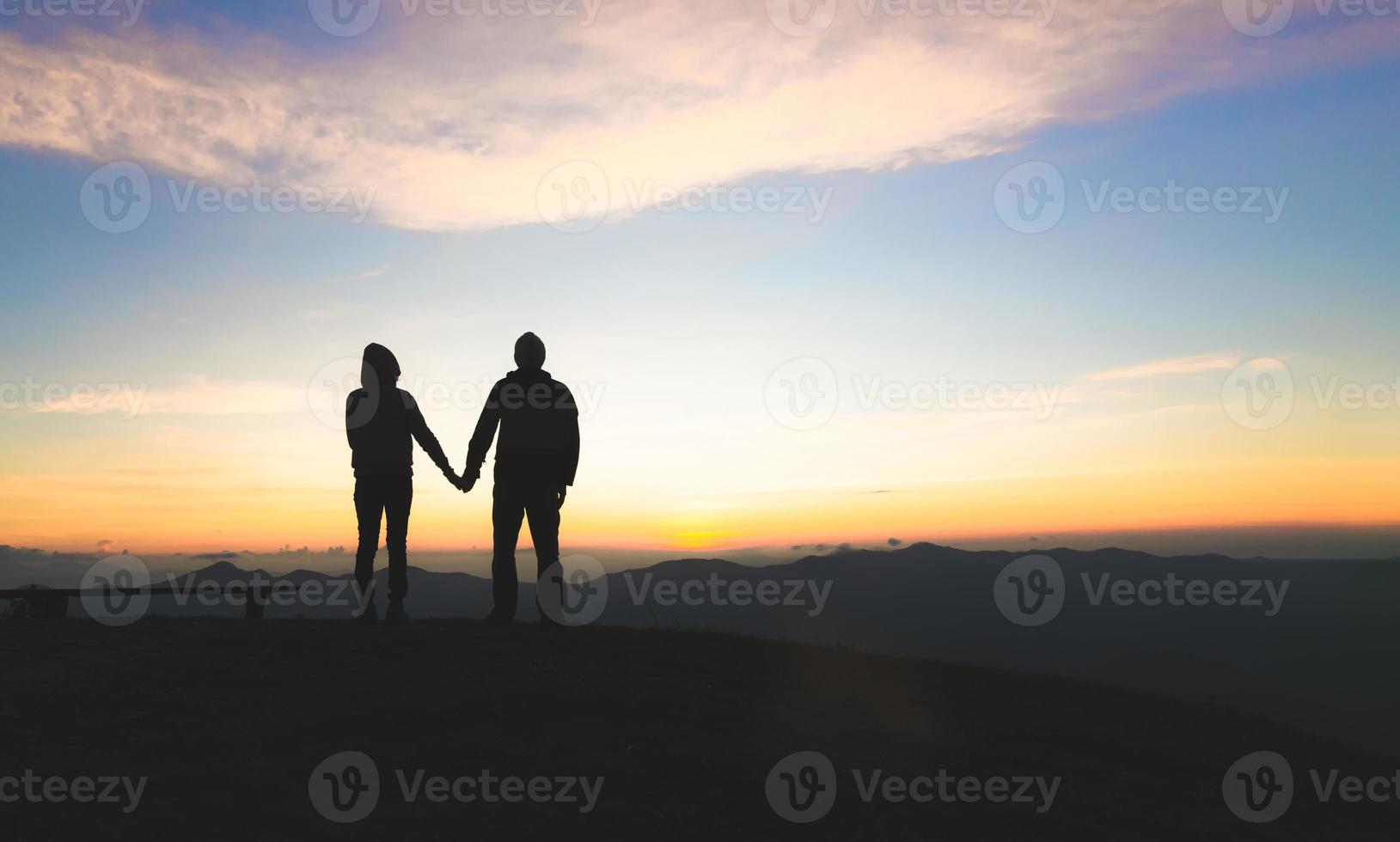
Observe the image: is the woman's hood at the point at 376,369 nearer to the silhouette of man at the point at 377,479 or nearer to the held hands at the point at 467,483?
the silhouette of man at the point at 377,479

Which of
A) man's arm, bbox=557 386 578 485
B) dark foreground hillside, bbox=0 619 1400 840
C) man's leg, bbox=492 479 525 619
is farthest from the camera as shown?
man's arm, bbox=557 386 578 485

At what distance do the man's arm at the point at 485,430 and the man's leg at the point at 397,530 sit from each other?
3.46ft

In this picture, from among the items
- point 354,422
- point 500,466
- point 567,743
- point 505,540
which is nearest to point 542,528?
point 505,540

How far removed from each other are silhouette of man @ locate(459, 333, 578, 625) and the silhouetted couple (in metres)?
0.01

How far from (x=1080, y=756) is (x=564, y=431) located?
26.1 ft

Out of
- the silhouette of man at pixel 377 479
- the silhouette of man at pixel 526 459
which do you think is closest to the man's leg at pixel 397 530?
the silhouette of man at pixel 377 479

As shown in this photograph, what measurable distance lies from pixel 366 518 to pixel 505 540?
6.85ft

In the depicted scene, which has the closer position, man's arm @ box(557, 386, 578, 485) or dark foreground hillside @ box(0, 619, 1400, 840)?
dark foreground hillside @ box(0, 619, 1400, 840)

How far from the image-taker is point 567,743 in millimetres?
8133

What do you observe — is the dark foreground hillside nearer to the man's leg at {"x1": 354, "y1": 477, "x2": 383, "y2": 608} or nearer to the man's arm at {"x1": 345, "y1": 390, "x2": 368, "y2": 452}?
the man's leg at {"x1": 354, "y1": 477, "x2": 383, "y2": 608}

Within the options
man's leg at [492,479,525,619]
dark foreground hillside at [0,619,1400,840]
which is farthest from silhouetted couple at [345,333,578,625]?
dark foreground hillside at [0,619,1400,840]

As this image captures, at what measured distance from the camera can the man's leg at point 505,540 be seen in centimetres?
1311

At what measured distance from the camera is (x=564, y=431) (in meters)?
13.5

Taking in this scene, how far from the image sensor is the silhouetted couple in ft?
43.3
